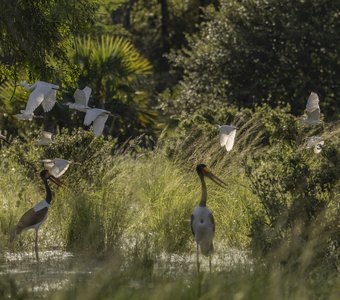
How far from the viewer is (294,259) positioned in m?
9.27

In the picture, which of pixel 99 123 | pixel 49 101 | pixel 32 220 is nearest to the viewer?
pixel 32 220

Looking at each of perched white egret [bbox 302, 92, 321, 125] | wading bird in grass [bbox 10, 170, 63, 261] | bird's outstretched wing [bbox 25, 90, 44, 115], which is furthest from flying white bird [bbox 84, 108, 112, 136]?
perched white egret [bbox 302, 92, 321, 125]

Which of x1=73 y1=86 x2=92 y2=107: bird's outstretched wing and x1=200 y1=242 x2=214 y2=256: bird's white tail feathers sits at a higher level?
x1=73 y1=86 x2=92 y2=107: bird's outstretched wing

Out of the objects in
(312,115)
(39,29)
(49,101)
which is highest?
(39,29)

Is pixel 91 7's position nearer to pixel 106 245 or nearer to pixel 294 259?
pixel 106 245

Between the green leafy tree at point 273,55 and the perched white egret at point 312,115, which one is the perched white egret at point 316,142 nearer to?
the perched white egret at point 312,115

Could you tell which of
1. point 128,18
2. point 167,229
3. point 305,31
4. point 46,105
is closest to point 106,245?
point 167,229

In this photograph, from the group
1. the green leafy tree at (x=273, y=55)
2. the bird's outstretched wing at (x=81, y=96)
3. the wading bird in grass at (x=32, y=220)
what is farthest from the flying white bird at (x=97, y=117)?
the green leafy tree at (x=273, y=55)

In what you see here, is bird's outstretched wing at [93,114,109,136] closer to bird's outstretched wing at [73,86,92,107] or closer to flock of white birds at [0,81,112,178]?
flock of white birds at [0,81,112,178]

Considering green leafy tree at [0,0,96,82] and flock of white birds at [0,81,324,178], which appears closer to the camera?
flock of white birds at [0,81,324,178]

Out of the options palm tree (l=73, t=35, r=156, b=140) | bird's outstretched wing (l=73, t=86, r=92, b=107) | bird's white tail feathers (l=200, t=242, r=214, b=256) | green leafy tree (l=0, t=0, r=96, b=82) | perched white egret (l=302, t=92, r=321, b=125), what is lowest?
bird's white tail feathers (l=200, t=242, r=214, b=256)

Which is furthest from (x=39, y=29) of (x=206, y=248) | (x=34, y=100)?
(x=206, y=248)

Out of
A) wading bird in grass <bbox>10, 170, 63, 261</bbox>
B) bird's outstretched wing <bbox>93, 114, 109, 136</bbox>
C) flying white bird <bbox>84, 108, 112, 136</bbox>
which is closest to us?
wading bird in grass <bbox>10, 170, 63, 261</bbox>

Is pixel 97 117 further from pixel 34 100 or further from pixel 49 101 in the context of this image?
pixel 34 100
